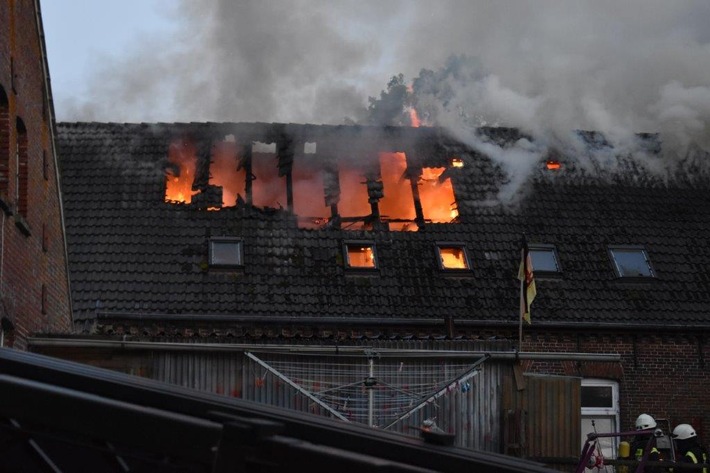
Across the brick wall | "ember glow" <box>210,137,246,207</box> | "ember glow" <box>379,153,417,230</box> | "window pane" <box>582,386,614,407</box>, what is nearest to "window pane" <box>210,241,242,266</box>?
"ember glow" <box>210,137,246,207</box>

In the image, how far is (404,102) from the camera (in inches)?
1093

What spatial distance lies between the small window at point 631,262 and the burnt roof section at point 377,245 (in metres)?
0.18

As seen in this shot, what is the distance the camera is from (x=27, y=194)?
12445mm

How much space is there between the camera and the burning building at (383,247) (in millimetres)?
18500

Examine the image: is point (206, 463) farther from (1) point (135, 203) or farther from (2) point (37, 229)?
(1) point (135, 203)

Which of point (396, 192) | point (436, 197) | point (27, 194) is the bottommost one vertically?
point (27, 194)

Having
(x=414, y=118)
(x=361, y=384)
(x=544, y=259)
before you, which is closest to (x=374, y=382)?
(x=361, y=384)

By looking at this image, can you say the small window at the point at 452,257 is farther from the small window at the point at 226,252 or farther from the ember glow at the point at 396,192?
the small window at the point at 226,252

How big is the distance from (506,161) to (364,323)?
19.9ft

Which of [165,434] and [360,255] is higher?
[360,255]

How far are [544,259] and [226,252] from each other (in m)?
5.99

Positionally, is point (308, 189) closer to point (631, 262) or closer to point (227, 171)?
point (227, 171)

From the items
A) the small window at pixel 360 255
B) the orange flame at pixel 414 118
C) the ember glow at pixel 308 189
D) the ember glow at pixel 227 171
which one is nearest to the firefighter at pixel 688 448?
the small window at pixel 360 255

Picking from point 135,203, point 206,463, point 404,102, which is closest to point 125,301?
point 135,203
